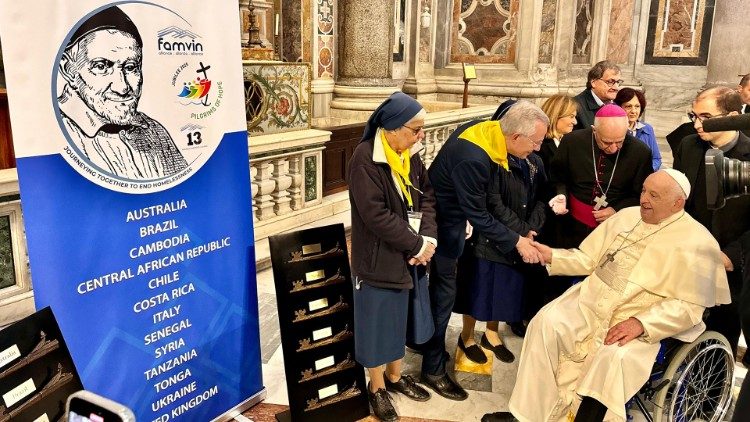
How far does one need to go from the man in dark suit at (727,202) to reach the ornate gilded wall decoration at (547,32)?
8.52 metres

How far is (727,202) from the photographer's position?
3070 millimetres

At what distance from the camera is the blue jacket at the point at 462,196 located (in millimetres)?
3090

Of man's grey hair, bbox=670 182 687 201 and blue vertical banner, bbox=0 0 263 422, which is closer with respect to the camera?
blue vertical banner, bbox=0 0 263 422

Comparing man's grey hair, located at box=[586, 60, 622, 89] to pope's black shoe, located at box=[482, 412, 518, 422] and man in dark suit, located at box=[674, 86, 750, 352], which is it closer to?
man in dark suit, located at box=[674, 86, 750, 352]

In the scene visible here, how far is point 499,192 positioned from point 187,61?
1740 mm

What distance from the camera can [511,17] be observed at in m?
11.4

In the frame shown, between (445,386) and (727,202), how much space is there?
5.77 feet

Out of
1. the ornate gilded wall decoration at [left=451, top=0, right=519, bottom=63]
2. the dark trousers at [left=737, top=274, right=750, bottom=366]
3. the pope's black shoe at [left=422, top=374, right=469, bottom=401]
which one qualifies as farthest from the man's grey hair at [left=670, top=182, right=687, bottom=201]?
the ornate gilded wall decoration at [left=451, top=0, right=519, bottom=63]

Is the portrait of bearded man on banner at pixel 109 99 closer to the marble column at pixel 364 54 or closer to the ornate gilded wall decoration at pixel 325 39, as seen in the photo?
the marble column at pixel 364 54

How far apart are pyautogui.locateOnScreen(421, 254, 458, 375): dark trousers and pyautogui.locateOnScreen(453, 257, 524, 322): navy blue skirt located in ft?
0.60

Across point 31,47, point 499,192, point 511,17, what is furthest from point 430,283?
point 511,17

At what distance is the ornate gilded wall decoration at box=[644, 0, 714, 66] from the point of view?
1240cm

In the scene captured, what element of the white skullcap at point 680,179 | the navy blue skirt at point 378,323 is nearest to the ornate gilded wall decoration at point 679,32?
the white skullcap at point 680,179

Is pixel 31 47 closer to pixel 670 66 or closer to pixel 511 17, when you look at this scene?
pixel 511 17
